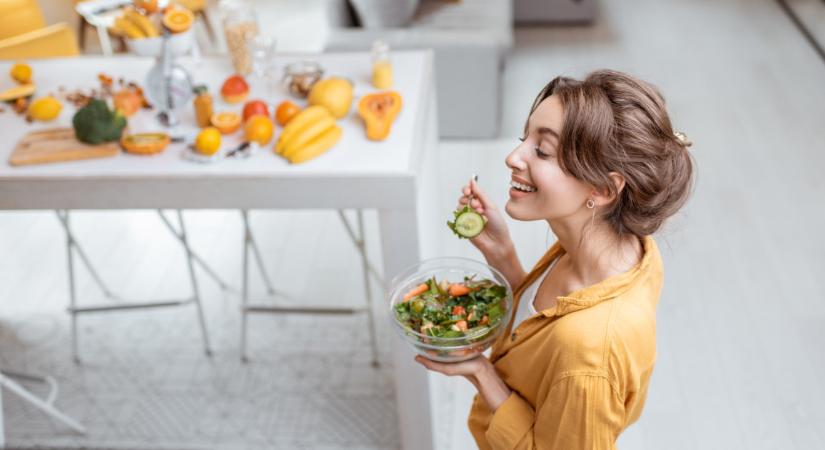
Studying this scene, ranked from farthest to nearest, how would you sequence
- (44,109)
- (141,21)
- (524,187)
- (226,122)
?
1. (44,109)
2. (226,122)
3. (141,21)
4. (524,187)

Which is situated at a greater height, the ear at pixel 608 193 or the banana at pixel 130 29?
the banana at pixel 130 29

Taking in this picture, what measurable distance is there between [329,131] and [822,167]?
9.03ft

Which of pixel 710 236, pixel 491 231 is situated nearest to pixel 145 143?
pixel 491 231

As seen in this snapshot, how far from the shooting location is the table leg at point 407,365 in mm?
2094

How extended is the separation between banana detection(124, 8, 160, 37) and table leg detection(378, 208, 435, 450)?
2.80 feet

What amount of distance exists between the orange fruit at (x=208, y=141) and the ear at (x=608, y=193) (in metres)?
1.22

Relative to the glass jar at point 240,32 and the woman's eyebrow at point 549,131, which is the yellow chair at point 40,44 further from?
the woman's eyebrow at point 549,131

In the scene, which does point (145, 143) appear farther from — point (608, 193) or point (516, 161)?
point (608, 193)

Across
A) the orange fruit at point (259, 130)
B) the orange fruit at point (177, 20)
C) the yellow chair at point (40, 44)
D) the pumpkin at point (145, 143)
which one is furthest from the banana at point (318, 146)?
the yellow chair at point (40, 44)

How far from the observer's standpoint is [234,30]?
2637mm

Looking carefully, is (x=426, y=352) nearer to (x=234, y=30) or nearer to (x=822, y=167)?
(x=234, y=30)

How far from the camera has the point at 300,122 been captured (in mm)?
2188

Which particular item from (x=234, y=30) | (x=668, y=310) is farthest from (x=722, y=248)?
(x=234, y=30)

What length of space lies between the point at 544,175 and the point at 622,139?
0.45 feet
